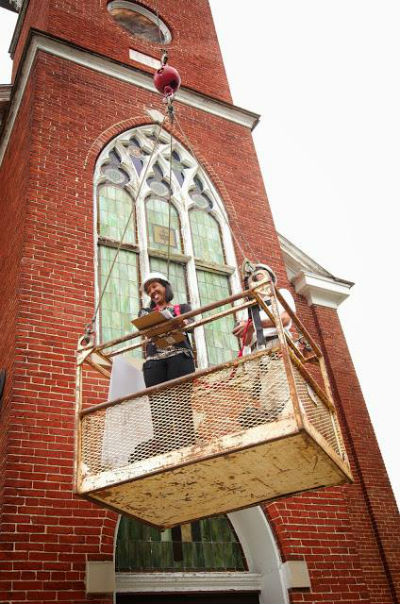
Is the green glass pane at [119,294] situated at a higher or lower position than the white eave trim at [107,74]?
lower

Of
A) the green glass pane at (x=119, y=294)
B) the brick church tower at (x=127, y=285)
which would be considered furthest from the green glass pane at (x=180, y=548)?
the green glass pane at (x=119, y=294)

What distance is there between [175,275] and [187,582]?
3.88 m

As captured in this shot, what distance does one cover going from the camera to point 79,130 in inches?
323

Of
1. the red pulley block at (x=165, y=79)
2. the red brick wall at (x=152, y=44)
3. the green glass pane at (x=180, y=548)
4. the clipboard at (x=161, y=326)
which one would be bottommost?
the green glass pane at (x=180, y=548)

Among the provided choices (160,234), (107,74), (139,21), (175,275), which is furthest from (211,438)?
(139,21)

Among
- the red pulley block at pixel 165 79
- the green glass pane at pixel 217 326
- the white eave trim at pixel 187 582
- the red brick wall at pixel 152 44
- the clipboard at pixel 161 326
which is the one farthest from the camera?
the red brick wall at pixel 152 44

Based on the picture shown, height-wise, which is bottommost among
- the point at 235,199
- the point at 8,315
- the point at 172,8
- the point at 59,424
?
the point at 59,424

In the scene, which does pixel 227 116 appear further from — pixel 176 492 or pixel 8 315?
pixel 176 492

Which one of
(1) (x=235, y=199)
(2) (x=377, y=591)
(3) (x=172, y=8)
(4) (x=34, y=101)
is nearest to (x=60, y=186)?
(4) (x=34, y=101)

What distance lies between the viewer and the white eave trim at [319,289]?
1155 cm

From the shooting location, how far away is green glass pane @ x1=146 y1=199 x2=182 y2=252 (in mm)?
8039

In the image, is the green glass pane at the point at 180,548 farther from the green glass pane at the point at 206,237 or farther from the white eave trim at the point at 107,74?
the white eave trim at the point at 107,74

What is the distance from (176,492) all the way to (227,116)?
26.2ft

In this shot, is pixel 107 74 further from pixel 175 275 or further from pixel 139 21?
pixel 175 275
